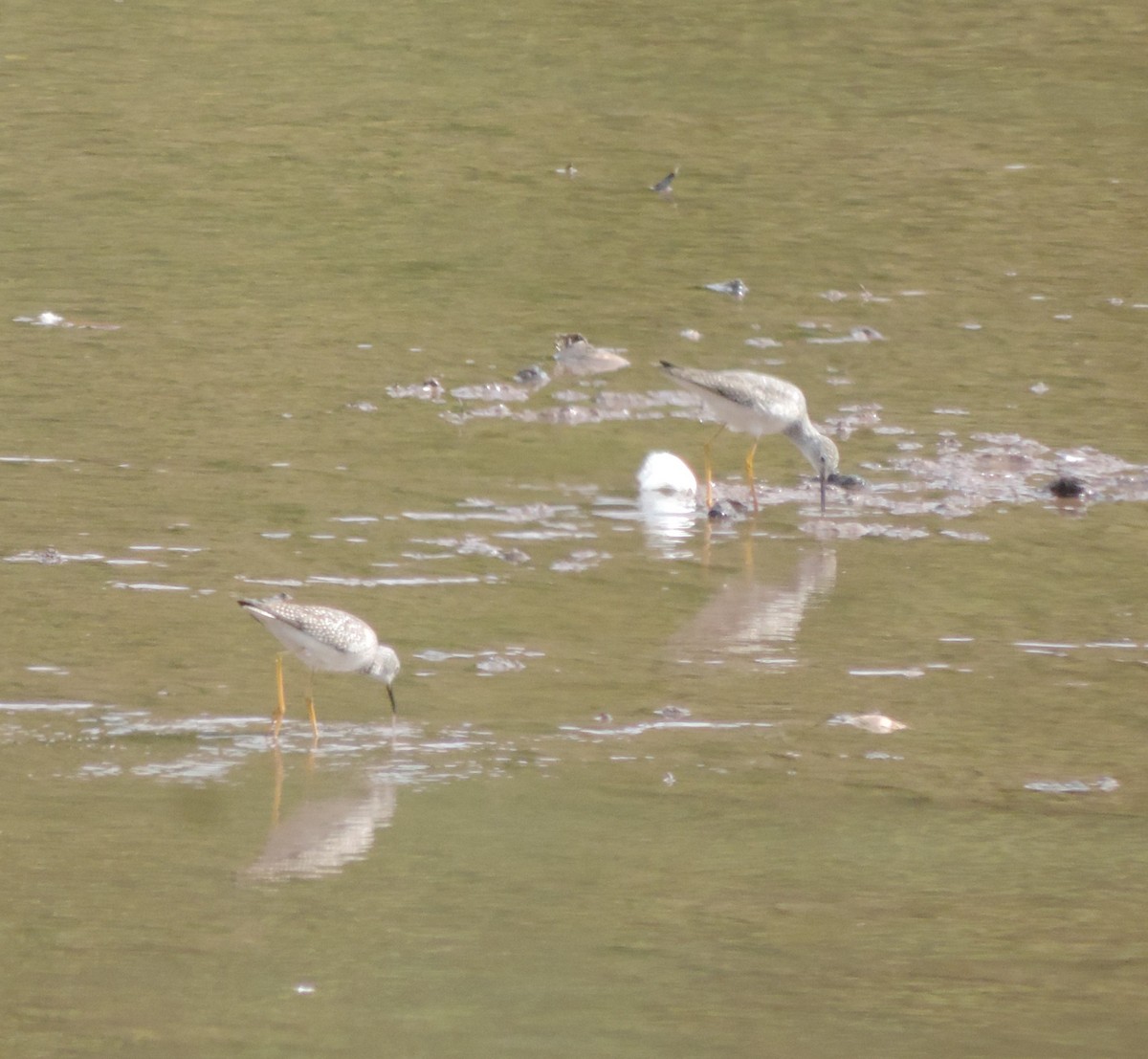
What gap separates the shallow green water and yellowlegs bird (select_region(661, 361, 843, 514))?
199mm

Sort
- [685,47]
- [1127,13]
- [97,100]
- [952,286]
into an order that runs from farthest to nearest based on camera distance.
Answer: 1. [1127,13]
2. [685,47]
3. [97,100]
4. [952,286]


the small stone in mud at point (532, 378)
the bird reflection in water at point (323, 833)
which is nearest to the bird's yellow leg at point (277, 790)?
the bird reflection in water at point (323, 833)

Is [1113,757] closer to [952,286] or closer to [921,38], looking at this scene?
[952,286]

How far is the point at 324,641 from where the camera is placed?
5895mm

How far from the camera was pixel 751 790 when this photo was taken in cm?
560

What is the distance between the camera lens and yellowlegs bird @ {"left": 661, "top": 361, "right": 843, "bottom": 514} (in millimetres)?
8297

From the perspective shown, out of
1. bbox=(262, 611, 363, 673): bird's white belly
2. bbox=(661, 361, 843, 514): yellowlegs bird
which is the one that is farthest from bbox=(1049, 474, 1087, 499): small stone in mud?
bbox=(262, 611, 363, 673): bird's white belly

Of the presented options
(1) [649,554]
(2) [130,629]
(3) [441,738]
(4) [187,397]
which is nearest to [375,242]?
(4) [187,397]

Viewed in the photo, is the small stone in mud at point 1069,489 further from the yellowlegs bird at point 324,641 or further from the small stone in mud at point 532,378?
the yellowlegs bird at point 324,641

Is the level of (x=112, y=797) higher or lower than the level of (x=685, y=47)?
lower

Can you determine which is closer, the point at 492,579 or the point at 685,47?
the point at 492,579

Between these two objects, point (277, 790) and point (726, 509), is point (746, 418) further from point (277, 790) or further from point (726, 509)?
point (277, 790)

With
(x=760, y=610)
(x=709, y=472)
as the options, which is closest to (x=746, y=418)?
(x=709, y=472)

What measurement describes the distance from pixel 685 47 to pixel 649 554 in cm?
850
